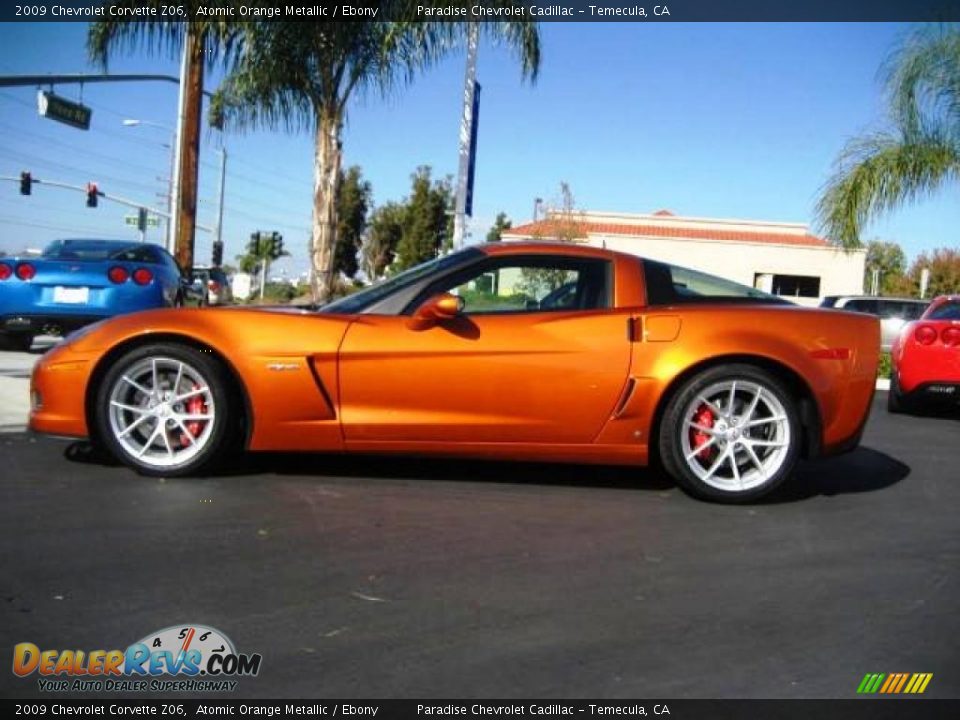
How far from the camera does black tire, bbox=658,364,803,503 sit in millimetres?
4488

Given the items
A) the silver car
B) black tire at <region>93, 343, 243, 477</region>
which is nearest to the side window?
black tire at <region>93, 343, 243, 477</region>

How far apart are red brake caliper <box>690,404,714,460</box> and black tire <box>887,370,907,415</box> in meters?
4.66

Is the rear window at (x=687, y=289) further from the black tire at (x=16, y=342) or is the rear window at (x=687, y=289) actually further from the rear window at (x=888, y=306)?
the rear window at (x=888, y=306)

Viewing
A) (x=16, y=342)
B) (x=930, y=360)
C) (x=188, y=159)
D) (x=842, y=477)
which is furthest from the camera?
(x=188, y=159)

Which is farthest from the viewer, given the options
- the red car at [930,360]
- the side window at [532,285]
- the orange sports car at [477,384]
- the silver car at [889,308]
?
the silver car at [889,308]

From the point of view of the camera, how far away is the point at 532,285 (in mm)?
4773

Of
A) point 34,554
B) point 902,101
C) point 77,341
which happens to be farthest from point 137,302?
point 902,101

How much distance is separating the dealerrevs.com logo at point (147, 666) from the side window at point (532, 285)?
92.0 inches

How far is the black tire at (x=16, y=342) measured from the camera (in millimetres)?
9539

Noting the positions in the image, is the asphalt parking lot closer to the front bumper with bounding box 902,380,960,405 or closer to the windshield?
→ the windshield

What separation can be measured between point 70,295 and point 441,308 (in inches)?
224

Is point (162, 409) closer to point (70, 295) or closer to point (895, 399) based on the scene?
point (70, 295)

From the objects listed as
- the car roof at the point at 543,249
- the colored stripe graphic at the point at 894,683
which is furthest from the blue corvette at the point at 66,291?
the colored stripe graphic at the point at 894,683

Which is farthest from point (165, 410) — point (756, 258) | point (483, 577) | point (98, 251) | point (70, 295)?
point (756, 258)
